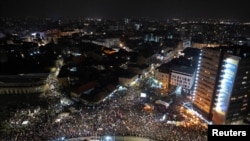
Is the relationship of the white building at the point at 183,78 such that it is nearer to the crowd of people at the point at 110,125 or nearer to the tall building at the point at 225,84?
the tall building at the point at 225,84

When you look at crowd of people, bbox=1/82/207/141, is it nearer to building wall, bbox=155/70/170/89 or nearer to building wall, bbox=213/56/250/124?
building wall, bbox=213/56/250/124

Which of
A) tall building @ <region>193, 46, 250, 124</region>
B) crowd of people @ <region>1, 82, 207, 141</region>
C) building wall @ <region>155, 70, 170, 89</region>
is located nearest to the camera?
crowd of people @ <region>1, 82, 207, 141</region>

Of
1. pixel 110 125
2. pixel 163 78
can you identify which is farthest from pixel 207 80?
pixel 110 125

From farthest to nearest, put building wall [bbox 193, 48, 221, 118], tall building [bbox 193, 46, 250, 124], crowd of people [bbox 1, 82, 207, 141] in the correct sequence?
building wall [bbox 193, 48, 221, 118]
tall building [bbox 193, 46, 250, 124]
crowd of people [bbox 1, 82, 207, 141]

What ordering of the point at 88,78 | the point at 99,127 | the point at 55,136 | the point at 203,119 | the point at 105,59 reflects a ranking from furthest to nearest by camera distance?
the point at 105,59 → the point at 88,78 → the point at 203,119 → the point at 99,127 → the point at 55,136

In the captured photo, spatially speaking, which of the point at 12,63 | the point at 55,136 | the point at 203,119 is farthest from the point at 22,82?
the point at 203,119

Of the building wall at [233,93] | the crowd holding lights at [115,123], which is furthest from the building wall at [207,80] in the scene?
the crowd holding lights at [115,123]

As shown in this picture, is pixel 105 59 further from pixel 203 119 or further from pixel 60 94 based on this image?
pixel 203 119

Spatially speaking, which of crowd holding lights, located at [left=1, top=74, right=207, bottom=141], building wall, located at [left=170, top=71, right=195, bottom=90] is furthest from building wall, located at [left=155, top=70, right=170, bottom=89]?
crowd holding lights, located at [left=1, top=74, right=207, bottom=141]
